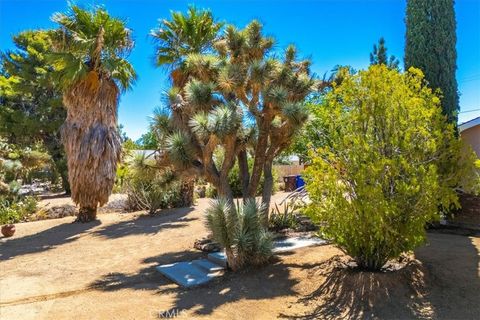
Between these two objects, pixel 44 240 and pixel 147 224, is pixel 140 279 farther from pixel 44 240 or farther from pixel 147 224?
pixel 147 224

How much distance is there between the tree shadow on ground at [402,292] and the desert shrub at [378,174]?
16.7 inches

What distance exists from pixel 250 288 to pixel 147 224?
703cm

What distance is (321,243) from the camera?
8055 millimetres

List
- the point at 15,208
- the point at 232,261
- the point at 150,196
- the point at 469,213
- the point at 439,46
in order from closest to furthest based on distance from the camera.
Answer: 1. the point at 232,261
2. the point at 469,213
3. the point at 439,46
4. the point at 15,208
5. the point at 150,196

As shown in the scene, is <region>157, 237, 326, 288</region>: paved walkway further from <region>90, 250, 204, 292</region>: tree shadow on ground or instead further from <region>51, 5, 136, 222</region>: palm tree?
<region>51, 5, 136, 222</region>: palm tree

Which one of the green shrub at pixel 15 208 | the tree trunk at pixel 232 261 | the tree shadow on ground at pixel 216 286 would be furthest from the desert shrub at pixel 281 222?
the green shrub at pixel 15 208

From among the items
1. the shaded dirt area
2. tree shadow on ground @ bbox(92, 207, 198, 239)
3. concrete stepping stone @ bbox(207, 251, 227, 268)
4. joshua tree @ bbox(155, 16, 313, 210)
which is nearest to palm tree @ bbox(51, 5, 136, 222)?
tree shadow on ground @ bbox(92, 207, 198, 239)

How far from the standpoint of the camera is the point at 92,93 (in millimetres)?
12320

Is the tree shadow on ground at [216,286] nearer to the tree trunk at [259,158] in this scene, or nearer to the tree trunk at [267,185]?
the tree trunk at [267,185]

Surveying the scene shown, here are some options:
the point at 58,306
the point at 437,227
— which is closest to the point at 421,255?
the point at 437,227

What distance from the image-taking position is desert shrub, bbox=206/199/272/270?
6371 mm

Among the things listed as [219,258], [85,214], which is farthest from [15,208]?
[219,258]

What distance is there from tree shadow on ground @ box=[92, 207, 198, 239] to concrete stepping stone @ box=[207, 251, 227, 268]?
3851 millimetres

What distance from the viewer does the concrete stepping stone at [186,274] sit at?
21.0 feet
